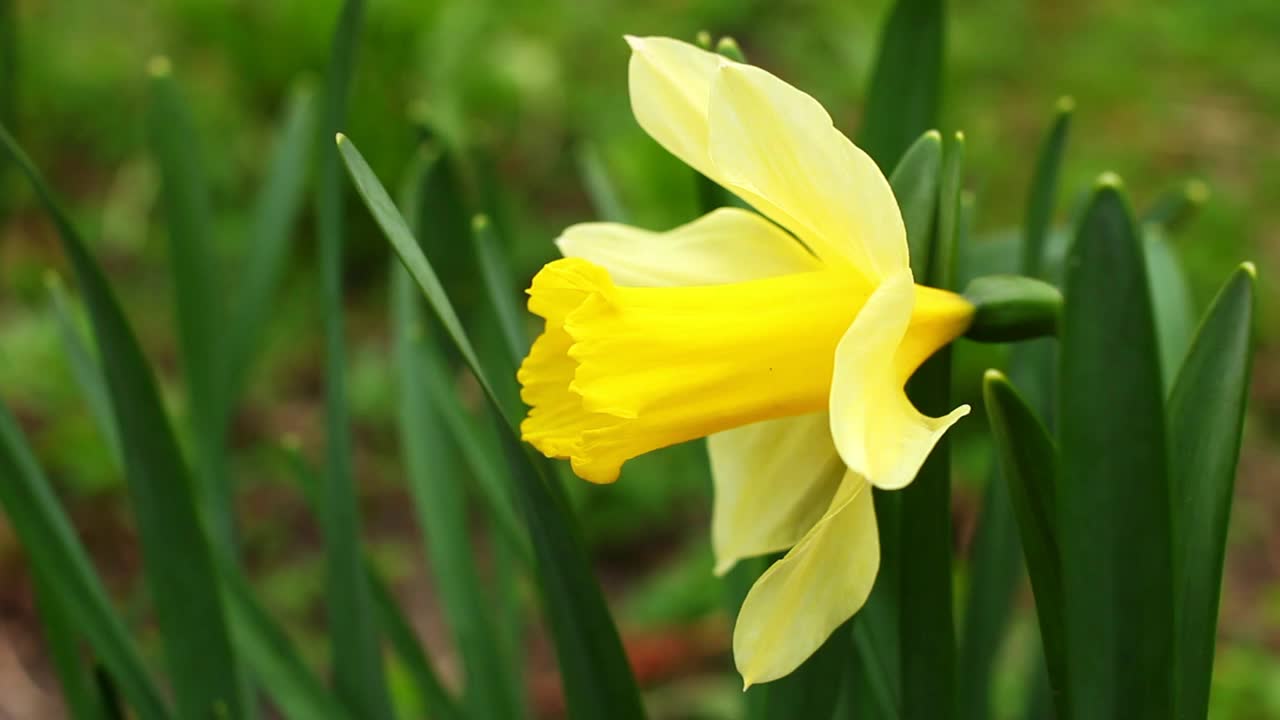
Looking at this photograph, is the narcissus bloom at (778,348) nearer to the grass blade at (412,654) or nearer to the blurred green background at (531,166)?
the grass blade at (412,654)

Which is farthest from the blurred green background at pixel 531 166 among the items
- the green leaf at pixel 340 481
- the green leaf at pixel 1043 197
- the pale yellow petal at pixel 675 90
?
the pale yellow petal at pixel 675 90

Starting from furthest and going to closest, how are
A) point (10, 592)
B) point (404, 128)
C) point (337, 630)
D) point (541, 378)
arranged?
point (404, 128) < point (10, 592) < point (337, 630) < point (541, 378)

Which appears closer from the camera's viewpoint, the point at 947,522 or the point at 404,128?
the point at 947,522

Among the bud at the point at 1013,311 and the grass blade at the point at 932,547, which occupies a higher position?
the bud at the point at 1013,311

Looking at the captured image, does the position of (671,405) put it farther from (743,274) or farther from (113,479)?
(113,479)

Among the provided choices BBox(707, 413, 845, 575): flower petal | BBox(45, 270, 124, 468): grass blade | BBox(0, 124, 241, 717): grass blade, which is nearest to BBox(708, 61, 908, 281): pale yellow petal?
BBox(707, 413, 845, 575): flower petal

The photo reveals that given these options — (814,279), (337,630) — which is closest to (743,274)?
(814,279)

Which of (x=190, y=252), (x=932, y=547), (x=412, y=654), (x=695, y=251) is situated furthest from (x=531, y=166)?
(x=932, y=547)
